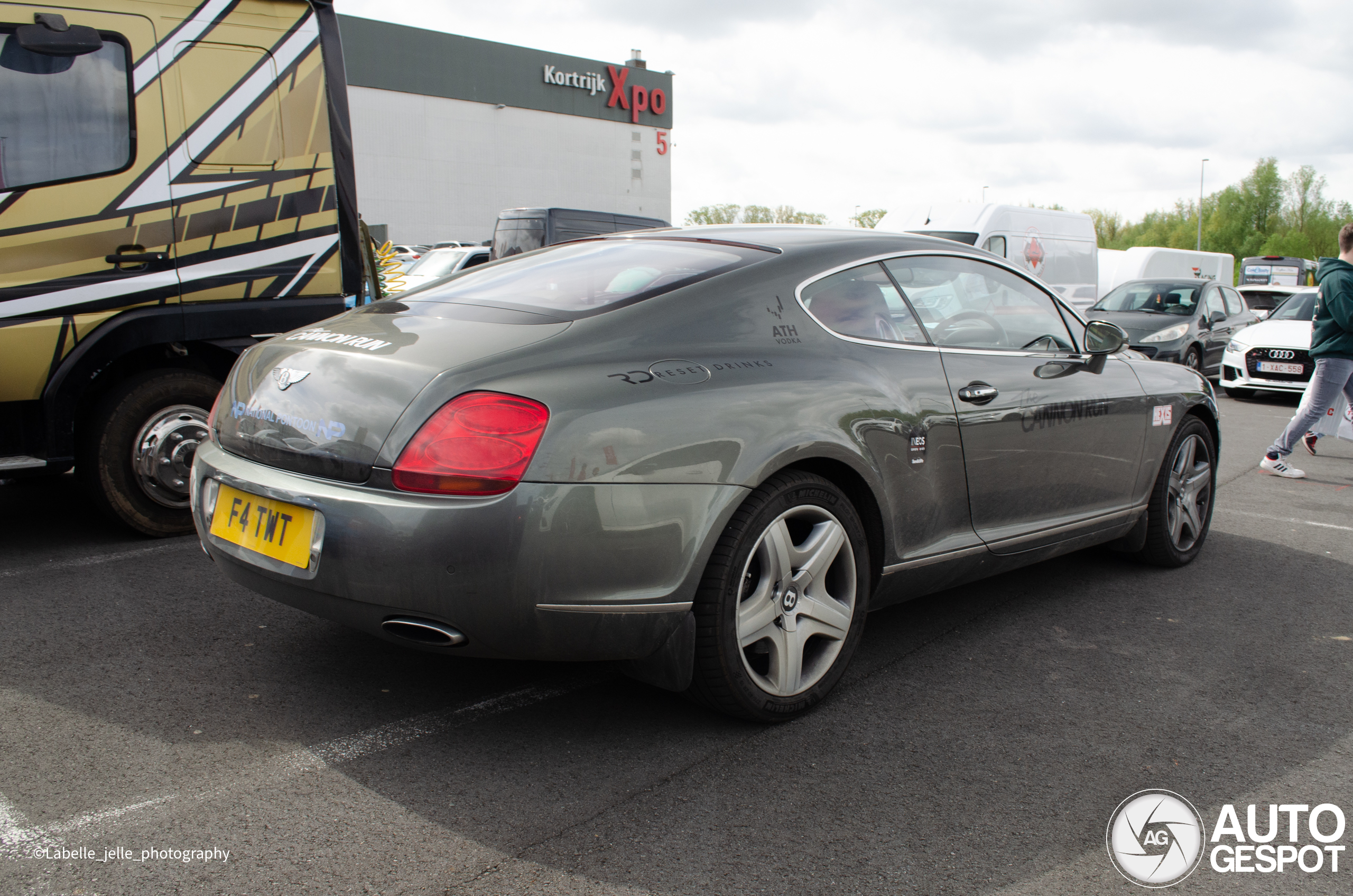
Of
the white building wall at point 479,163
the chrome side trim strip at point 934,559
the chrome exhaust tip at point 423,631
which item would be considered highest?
the white building wall at point 479,163

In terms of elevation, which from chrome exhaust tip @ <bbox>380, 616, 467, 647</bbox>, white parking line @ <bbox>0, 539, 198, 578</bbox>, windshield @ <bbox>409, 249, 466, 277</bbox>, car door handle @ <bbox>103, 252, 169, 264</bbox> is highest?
windshield @ <bbox>409, 249, 466, 277</bbox>

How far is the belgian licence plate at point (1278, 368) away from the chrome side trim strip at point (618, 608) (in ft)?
39.4

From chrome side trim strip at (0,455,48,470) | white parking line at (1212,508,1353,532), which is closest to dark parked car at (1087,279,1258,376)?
white parking line at (1212,508,1353,532)

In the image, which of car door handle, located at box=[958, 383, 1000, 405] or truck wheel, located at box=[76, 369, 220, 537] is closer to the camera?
car door handle, located at box=[958, 383, 1000, 405]

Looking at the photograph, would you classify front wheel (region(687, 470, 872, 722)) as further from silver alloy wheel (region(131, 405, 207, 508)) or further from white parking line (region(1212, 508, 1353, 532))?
white parking line (region(1212, 508, 1353, 532))

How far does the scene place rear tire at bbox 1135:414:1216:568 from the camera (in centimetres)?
456

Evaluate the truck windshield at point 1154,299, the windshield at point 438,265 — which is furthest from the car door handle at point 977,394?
the windshield at point 438,265

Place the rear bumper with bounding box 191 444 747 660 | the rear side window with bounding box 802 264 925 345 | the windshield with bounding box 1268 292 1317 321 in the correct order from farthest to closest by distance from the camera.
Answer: the windshield with bounding box 1268 292 1317 321 → the rear side window with bounding box 802 264 925 345 → the rear bumper with bounding box 191 444 747 660

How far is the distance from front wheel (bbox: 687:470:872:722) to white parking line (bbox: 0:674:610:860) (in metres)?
0.56

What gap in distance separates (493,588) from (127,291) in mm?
3070

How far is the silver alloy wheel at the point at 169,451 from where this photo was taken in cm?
475

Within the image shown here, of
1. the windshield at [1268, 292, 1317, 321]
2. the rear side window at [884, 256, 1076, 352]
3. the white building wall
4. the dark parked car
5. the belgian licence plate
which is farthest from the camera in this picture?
the white building wall

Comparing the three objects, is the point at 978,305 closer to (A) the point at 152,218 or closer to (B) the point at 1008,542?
(B) the point at 1008,542

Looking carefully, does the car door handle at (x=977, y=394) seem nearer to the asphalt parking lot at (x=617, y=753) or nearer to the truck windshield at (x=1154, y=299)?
the asphalt parking lot at (x=617, y=753)
